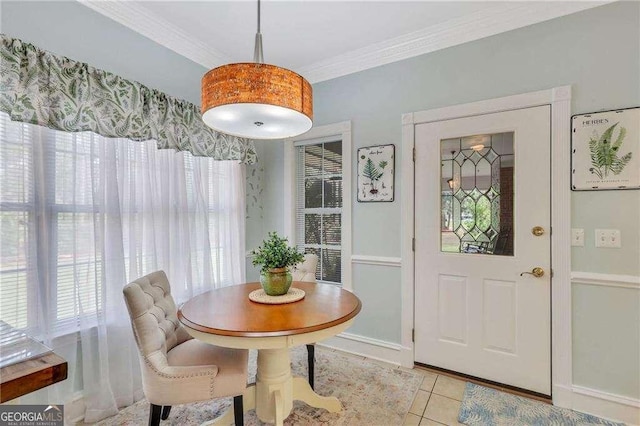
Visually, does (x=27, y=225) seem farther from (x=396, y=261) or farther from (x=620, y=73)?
(x=620, y=73)

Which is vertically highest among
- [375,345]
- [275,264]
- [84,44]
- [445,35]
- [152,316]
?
[445,35]

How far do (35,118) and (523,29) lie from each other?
3046 millimetres

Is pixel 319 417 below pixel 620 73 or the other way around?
below

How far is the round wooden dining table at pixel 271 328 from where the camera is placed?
1293mm

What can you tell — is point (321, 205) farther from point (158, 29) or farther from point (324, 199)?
point (158, 29)

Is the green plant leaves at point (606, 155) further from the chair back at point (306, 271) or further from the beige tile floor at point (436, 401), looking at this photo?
the chair back at point (306, 271)

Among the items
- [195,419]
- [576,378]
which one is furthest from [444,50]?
[195,419]

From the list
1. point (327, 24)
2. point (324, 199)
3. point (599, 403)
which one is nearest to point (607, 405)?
point (599, 403)

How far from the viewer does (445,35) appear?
2.31 metres

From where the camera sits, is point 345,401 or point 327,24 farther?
point 327,24

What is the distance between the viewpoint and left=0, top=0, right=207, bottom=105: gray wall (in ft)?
5.31

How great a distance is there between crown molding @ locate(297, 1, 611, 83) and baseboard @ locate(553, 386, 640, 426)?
245cm

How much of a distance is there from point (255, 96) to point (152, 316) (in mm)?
1204

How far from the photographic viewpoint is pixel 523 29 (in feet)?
6.82
